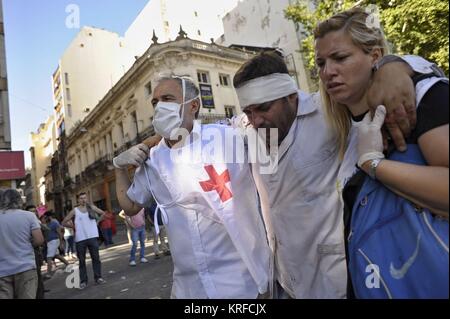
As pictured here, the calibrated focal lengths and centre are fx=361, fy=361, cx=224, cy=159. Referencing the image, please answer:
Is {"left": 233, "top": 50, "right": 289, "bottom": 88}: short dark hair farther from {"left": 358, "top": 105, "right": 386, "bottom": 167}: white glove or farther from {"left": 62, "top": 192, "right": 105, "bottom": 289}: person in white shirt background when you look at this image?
{"left": 62, "top": 192, "right": 105, "bottom": 289}: person in white shirt background

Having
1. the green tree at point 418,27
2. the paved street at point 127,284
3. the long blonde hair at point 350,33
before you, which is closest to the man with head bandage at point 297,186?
the long blonde hair at point 350,33

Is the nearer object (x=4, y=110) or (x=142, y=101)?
(x=4, y=110)

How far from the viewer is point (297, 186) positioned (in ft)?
5.32

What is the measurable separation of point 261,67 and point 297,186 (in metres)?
0.59

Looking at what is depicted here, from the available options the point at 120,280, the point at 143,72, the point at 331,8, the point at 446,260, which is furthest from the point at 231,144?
the point at 143,72

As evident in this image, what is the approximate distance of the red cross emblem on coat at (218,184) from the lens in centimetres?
174

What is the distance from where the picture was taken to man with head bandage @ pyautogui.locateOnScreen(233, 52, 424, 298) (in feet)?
5.08

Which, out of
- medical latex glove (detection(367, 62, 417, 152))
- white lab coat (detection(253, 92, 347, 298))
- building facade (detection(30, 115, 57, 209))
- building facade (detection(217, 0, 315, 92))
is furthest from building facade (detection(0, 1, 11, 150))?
building facade (detection(30, 115, 57, 209))

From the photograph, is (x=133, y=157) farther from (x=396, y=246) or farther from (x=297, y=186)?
(x=396, y=246)

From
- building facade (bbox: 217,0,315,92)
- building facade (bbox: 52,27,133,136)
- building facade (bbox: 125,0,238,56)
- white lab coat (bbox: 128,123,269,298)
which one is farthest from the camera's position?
building facade (bbox: 52,27,133,136)

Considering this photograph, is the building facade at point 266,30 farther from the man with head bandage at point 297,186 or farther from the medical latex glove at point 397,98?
the medical latex glove at point 397,98

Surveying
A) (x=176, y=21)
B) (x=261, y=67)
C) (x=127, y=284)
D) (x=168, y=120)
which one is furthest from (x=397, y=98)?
(x=176, y=21)

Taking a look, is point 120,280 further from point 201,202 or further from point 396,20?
point 396,20

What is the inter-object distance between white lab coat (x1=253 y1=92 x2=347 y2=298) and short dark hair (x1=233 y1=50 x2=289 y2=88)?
0.21 meters
